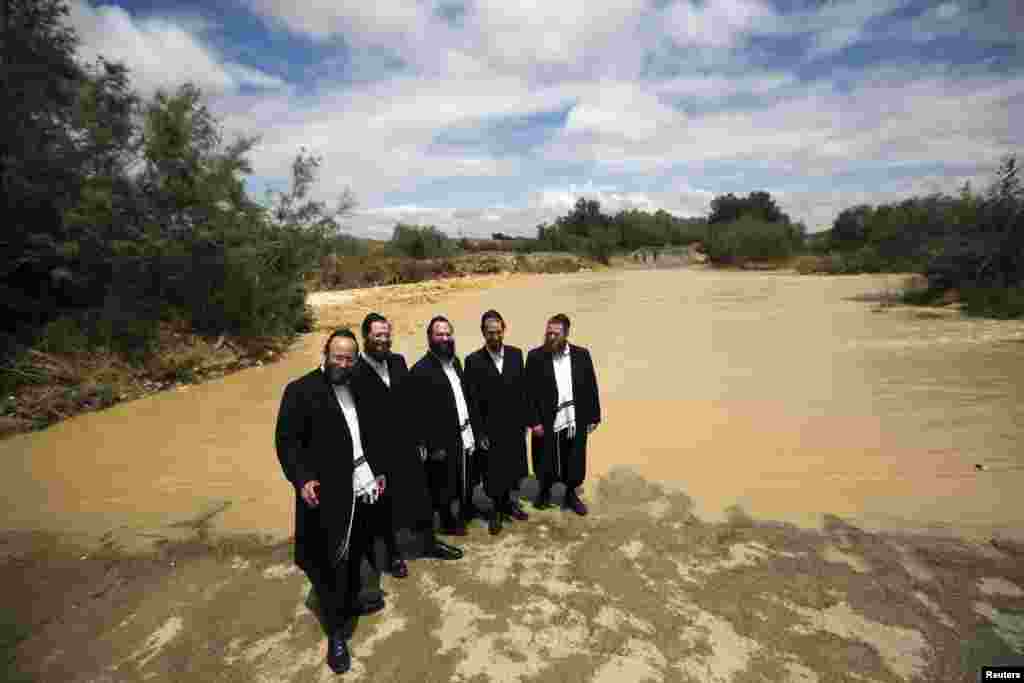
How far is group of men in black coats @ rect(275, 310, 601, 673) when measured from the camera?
2.54 metres

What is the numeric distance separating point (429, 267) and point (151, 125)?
27.9m

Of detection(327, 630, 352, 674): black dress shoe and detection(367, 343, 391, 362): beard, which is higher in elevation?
Answer: detection(367, 343, 391, 362): beard

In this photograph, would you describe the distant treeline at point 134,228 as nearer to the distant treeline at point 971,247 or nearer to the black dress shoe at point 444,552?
the distant treeline at point 971,247

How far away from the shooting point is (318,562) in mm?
2633

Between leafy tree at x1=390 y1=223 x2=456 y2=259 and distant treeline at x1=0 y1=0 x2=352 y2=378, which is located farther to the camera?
leafy tree at x1=390 y1=223 x2=456 y2=259

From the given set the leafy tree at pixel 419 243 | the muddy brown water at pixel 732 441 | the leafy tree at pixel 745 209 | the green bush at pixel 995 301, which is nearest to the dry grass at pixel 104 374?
the muddy brown water at pixel 732 441

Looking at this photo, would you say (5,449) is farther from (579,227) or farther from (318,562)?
(579,227)

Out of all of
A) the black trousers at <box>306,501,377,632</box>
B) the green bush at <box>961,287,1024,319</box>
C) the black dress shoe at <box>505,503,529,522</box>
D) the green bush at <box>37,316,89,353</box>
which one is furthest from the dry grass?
the green bush at <box>961,287,1024,319</box>

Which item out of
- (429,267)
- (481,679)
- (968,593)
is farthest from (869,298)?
(429,267)

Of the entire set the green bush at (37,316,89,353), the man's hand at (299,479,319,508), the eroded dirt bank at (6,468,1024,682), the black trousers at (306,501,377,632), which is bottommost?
the eroded dirt bank at (6,468,1024,682)

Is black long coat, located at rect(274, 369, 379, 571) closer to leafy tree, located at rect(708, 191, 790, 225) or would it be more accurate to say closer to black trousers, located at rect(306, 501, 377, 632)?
black trousers, located at rect(306, 501, 377, 632)

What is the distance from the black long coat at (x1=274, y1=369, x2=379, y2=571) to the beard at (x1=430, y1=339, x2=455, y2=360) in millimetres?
921

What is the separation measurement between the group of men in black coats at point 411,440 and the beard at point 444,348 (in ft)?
0.04

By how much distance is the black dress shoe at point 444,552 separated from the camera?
3.47 m
